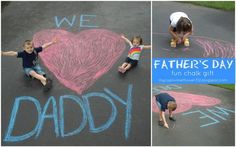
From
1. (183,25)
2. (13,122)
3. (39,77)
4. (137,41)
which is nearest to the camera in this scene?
(13,122)

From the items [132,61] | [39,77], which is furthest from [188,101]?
[39,77]

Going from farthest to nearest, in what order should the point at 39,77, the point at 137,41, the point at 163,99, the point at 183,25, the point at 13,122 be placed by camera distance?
the point at 183,25 < the point at 137,41 < the point at 39,77 < the point at 163,99 < the point at 13,122

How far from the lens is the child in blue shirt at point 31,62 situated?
6.73 meters

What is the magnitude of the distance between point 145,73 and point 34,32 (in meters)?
2.21

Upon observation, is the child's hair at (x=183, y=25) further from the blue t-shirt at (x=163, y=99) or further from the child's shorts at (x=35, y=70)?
the child's shorts at (x=35, y=70)

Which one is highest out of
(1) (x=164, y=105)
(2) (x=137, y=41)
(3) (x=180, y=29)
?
(3) (x=180, y=29)

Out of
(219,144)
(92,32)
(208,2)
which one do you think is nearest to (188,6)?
(208,2)

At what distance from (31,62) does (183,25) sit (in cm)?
249

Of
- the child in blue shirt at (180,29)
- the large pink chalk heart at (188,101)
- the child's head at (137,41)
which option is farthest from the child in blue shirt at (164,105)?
the child in blue shirt at (180,29)

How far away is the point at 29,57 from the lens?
680cm

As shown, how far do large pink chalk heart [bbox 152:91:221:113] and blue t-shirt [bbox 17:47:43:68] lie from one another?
6.15ft

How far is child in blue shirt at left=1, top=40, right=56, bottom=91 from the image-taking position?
22.1 ft

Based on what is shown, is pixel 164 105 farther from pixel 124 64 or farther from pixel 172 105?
pixel 124 64

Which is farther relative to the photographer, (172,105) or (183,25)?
(183,25)
